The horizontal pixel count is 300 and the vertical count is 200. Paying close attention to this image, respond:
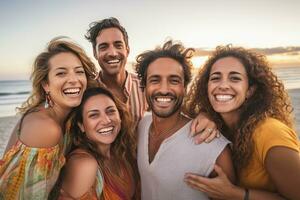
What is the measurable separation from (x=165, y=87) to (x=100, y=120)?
0.77 meters

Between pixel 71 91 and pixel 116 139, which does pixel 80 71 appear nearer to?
pixel 71 91

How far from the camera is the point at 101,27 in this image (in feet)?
18.1

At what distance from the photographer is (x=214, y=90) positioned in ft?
11.4

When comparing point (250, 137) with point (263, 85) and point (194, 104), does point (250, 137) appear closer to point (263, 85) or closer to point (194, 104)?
point (263, 85)

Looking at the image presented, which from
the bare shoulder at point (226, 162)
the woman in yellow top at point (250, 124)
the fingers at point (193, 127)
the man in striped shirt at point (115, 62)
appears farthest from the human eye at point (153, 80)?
the man in striped shirt at point (115, 62)

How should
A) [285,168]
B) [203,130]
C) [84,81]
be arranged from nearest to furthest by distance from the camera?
[285,168]
[203,130]
[84,81]

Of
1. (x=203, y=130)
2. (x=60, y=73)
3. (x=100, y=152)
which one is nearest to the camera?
(x=203, y=130)

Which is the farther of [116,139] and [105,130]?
[116,139]

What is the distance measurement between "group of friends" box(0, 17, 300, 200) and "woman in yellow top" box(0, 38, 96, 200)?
10mm

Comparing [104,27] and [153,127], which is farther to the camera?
[104,27]

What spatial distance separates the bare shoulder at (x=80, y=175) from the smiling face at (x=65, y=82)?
744 millimetres

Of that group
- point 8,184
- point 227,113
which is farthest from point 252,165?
point 8,184

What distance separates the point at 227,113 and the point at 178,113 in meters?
0.52

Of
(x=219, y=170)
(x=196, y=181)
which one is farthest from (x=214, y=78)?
(x=196, y=181)
